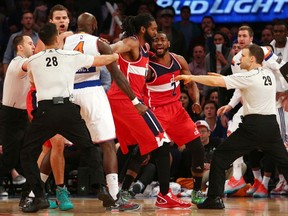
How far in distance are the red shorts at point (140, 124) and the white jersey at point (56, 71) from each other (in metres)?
0.91

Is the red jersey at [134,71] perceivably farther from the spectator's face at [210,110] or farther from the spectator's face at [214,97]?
the spectator's face at [214,97]

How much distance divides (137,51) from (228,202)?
2.47m

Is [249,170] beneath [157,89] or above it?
beneath

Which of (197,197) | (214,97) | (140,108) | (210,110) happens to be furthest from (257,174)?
(140,108)

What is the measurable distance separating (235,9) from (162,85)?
19.4 ft

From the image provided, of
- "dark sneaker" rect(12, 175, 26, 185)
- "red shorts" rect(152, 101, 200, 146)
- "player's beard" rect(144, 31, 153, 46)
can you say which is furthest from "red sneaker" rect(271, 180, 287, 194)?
"dark sneaker" rect(12, 175, 26, 185)

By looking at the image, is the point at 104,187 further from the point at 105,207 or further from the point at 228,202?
the point at 228,202

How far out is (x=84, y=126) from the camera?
846 cm

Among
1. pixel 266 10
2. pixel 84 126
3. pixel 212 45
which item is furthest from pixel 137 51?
pixel 266 10

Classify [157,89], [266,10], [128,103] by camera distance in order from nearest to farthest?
[128,103], [157,89], [266,10]

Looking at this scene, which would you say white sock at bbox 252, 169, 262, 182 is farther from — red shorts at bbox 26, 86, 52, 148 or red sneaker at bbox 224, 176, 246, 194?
red shorts at bbox 26, 86, 52, 148

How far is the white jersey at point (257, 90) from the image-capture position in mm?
8891

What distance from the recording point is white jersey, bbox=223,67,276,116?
889 cm

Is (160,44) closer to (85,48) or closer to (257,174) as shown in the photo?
(85,48)
